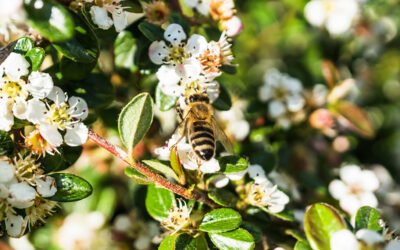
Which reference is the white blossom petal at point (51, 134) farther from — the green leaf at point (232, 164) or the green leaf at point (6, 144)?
the green leaf at point (232, 164)

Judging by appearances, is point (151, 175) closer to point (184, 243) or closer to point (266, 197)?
point (184, 243)

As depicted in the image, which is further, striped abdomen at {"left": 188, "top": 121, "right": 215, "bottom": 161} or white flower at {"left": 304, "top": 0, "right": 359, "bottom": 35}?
white flower at {"left": 304, "top": 0, "right": 359, "bottom": 35}

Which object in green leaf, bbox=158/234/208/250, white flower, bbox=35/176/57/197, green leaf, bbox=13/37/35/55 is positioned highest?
green leaf, bbox=158/234/208/250

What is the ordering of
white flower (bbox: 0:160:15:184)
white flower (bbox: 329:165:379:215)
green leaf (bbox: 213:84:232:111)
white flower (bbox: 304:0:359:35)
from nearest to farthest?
white flower (bbox: 0:160:15:184), green leaf (bbox: 213:84:232:111), white flower (bbox: 329:165:379:215), white flower (bbox: 304:0:359:35)

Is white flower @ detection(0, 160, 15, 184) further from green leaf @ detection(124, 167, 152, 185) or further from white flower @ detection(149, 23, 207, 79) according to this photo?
white flower @ detection(149, 23, 207, 79)

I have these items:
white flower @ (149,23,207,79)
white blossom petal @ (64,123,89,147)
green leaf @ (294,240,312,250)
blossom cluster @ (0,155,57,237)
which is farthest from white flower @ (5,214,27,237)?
green leaf @ (294,240,312,250)

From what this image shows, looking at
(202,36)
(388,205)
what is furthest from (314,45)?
(202,36)

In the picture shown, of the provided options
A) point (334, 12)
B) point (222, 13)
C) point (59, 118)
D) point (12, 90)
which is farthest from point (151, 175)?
point (334, 12)
